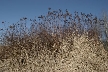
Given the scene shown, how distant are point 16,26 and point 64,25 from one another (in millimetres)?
2025

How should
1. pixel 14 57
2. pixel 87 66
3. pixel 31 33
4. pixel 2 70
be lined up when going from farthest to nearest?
pixel 31 33 < pixel 14 57 < pixel 2 70 < pixel 87 66

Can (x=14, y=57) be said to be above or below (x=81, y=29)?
below

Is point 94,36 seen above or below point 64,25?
below

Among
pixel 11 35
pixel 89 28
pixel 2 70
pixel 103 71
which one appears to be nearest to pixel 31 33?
pixel 11 35

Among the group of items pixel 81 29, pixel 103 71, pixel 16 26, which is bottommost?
pixel 103 71

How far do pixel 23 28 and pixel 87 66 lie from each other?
3188 millimetres

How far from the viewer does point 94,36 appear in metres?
6.51

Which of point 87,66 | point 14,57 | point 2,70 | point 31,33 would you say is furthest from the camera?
point 31,33

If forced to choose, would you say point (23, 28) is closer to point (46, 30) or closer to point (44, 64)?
point (46, 30)

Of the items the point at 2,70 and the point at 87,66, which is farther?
the point at 2,70

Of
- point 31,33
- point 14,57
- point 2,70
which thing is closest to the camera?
point 2,70

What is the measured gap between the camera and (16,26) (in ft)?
21.3

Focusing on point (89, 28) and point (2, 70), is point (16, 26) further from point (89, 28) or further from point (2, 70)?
point (89, 28)

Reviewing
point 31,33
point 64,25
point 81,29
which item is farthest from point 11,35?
point 81,29
